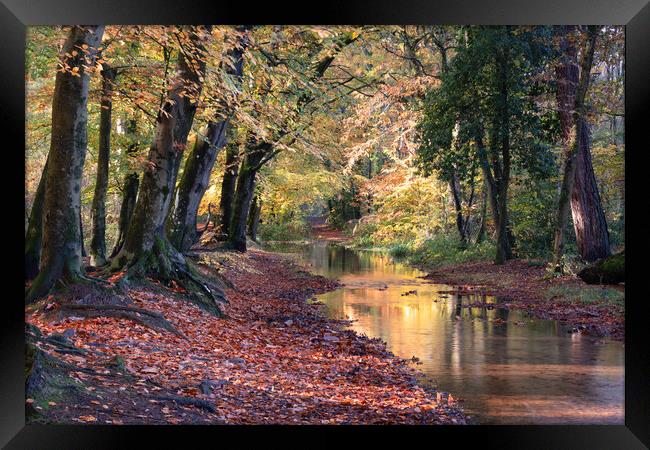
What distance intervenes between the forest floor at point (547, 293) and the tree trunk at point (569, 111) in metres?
1.15

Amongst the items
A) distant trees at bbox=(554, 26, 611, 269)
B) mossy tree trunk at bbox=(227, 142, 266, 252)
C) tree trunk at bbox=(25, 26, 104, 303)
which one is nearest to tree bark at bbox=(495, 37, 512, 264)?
distant trees at bbox=(554, 26, 611, 269)

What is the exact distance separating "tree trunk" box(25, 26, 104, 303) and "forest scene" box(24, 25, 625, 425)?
0.09ft

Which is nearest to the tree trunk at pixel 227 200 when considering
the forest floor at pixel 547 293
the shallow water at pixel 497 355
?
the shallow water at pixel 497 355

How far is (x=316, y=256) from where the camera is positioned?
2917 cm

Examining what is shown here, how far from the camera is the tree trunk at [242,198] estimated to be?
2172 centimetres

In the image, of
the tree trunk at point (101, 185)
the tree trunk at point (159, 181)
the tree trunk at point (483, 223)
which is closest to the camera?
the tree trunk at point (159, 181)

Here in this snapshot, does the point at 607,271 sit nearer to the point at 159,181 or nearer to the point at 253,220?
the point at 159,181

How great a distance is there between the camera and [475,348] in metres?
10.6

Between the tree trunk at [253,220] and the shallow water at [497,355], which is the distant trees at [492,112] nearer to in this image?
the shallow water at [497,355]

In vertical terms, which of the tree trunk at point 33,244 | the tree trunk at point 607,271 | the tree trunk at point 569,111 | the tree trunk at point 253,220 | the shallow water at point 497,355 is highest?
the tree trunk at point 569,111

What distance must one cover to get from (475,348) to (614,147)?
31.6 feet

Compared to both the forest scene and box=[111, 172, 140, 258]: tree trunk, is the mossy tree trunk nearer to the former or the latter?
the forest scene

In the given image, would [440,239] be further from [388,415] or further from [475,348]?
[388,415]
